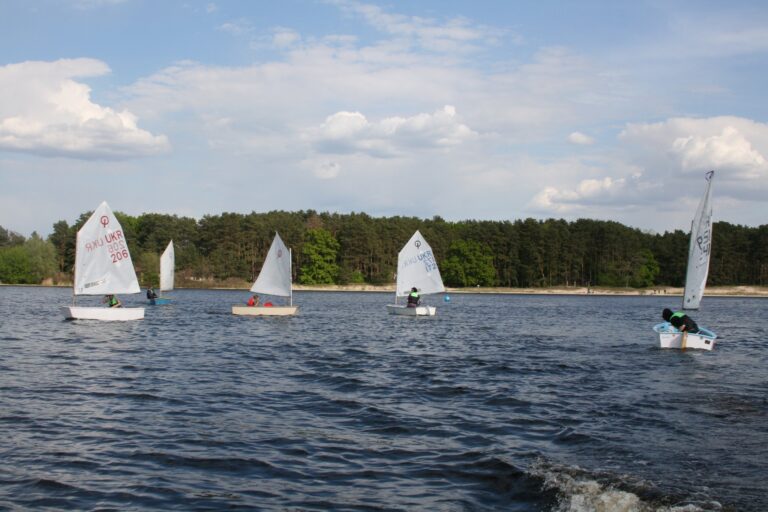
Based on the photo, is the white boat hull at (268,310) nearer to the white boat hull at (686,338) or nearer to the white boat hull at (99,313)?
the white boat hull at (99,313)

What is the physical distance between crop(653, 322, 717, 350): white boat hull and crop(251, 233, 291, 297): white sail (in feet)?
89.1

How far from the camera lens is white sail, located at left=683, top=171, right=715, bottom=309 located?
110 feet

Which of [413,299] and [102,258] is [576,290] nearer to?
[413,299]

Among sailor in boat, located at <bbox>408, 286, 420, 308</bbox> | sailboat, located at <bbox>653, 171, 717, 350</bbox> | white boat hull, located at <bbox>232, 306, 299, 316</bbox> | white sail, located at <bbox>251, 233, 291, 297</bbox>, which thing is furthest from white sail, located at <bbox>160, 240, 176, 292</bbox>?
sailboat, located at <bbox>653, 171, 717, 350</bbox>

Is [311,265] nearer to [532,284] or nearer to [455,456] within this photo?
[532,284]

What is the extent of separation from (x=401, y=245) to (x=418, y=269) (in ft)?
292

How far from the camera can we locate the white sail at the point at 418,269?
175 ft

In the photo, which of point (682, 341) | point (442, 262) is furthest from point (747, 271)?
point (682, 341)

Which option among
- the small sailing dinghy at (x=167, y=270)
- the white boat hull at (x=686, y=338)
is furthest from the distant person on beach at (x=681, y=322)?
the small sailing dinghy at (x=167, y=270)

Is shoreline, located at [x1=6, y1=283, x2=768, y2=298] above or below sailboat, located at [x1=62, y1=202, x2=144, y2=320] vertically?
below

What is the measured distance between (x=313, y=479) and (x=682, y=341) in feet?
78.3

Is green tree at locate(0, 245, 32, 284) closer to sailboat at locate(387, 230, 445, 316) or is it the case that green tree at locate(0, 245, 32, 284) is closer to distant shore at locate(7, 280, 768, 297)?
distant shore at locate(7, 280, 768, 297)

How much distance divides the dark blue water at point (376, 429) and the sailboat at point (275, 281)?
20.4m

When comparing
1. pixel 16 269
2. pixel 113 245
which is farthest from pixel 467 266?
pixel 113 245
